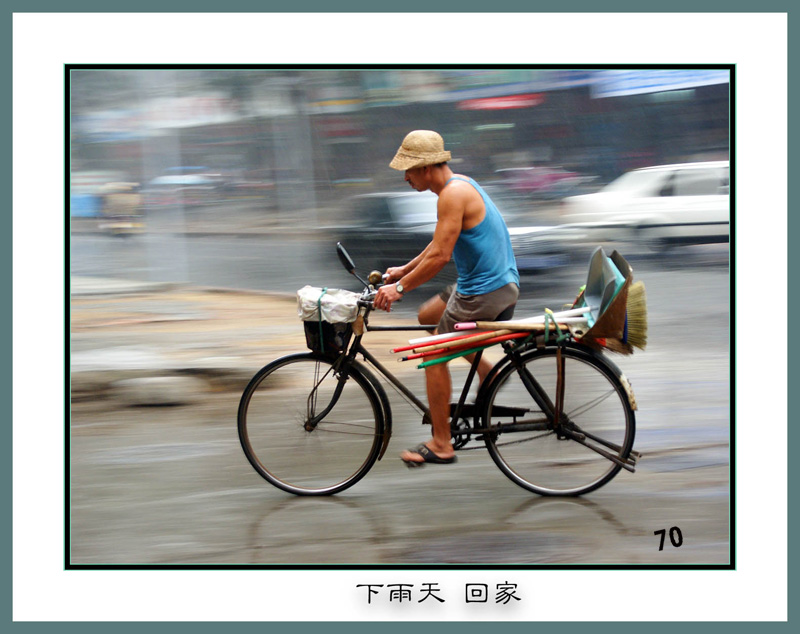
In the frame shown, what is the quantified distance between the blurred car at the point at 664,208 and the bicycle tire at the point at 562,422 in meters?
4.98

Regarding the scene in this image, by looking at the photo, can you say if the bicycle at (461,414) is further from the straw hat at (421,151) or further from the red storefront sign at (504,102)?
the red storefront sign at (504,102)

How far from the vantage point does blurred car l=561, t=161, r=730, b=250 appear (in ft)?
32.1

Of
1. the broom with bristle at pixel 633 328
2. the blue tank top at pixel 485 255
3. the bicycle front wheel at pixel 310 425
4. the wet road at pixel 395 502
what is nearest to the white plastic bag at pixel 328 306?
the bicycle front wheel at pixel 310 425

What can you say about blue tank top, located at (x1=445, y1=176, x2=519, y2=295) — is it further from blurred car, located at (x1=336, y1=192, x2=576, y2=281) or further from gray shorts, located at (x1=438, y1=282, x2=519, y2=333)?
blurred car, located at (x1=336, y1=192, x2=576, y2=281)

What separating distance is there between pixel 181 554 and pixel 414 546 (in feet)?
3.89

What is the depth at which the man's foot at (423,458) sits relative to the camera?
16.2 feet

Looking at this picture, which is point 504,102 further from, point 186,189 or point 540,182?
point 186,189

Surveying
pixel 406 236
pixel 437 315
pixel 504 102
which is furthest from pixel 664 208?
pixel 437 315

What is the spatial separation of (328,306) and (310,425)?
74 centimetres

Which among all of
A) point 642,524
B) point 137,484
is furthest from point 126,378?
point 642,524

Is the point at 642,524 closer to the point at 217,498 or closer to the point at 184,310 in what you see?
the point at 217,498

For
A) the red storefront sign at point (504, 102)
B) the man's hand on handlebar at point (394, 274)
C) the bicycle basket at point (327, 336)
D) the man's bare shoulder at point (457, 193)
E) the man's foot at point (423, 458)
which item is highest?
the red storefront sign at point (504, 102)

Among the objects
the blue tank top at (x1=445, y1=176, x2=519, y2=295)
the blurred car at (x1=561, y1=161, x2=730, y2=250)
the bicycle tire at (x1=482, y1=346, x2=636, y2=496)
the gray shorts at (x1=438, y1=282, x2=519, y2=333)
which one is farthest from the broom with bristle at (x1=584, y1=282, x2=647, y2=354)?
the blurred car at (x1=561, y1=161, x2=730, y2=250)

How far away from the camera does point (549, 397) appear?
15.9 feet
